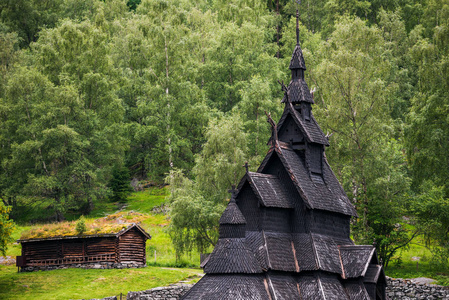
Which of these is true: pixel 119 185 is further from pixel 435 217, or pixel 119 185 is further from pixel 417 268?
pixel 435 217

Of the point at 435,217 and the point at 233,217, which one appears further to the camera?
the point at 435,217

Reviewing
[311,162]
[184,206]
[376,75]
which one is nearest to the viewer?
[311,162]

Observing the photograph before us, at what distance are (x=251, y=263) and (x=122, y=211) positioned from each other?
3778 cm

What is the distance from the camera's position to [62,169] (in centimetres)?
6488

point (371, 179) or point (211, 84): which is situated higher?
point (211, 84)

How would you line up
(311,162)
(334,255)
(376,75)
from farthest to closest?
(376,75), (311,162), (334,255)

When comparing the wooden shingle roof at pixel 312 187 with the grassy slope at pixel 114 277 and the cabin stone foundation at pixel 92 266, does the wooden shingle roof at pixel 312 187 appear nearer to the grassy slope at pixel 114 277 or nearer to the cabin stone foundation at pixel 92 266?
the grassy slope at pixel 114 277

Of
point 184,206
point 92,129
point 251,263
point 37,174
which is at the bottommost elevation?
point 251,263

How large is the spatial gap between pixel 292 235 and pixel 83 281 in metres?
18.3

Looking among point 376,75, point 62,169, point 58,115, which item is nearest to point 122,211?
point 62,169

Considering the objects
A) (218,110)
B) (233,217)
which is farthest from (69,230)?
(218,110)

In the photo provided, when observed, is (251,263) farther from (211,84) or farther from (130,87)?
(130,87)

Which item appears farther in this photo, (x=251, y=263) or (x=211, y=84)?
(x=211, y=84)

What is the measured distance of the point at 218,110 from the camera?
6719 cm
